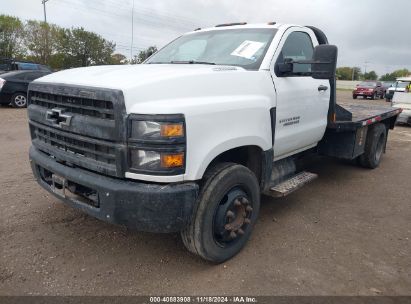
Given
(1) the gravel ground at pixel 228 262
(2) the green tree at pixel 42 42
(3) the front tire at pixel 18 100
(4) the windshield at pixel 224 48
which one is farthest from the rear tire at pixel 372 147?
(2) the green tree at pixel 42 42

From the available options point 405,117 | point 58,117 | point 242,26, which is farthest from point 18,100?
point 405,117

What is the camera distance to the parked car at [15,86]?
1258 centimetres

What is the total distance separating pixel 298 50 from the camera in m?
4.08

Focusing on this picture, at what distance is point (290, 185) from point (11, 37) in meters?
55.3

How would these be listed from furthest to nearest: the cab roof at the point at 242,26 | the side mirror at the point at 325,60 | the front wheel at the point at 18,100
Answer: the front wheel at the point at 18,100 < the cab roof at the point at 242,26 < the side mirror at the point at 325,60

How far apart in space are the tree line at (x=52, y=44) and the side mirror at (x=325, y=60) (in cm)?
4693

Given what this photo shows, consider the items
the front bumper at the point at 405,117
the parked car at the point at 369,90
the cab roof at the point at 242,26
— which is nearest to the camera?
the cab roof at the point at 242,26

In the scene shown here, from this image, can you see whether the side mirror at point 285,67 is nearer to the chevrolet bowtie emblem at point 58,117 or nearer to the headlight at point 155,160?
the headlight at point 155,160

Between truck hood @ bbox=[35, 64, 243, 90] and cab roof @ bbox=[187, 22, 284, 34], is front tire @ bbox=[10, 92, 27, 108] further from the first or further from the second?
truck hood @ bbox=[35, 64, 243, 90]

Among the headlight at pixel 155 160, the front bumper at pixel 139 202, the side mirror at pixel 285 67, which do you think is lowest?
the front bumper at pixel 139 202

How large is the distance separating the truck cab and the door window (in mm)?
21

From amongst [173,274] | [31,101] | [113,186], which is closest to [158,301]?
[173,274]

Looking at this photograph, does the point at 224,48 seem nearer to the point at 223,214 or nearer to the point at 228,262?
the point at 223,214

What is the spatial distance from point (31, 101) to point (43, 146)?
0.47 metres
